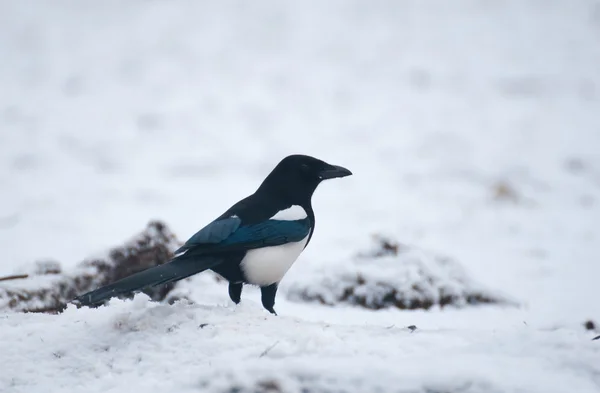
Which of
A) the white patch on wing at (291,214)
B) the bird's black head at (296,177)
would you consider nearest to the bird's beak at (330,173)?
the bird's black head at (296,177)

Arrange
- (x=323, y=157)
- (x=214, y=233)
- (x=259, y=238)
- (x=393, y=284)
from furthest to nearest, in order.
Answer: (x=323, y=157)
(x=393, y=284)
(x=259, y=238)
(x=214, y=233)

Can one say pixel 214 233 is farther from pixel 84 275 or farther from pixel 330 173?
pixel 84 275

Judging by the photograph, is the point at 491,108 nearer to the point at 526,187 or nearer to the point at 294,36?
the point at 526,187

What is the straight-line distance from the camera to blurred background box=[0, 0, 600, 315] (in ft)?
24.8

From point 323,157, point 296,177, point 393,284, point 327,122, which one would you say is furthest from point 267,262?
point 327,122

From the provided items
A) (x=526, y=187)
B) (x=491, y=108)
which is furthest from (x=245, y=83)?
(x=526, y=187)

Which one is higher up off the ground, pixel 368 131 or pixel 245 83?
pixel 245 83

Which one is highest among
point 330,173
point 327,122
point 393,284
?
point 327,122

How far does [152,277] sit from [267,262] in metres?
0.64

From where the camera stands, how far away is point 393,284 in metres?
4.84

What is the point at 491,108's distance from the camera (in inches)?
464

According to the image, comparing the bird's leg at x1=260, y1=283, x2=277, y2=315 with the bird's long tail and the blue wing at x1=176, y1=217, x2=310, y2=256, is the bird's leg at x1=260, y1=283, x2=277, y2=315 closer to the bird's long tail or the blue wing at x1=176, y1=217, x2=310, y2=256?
the blue wing at x1=176, y1=217, x2=310, y2=256

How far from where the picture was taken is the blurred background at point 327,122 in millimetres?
7570

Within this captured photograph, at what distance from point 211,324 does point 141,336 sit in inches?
9.6
